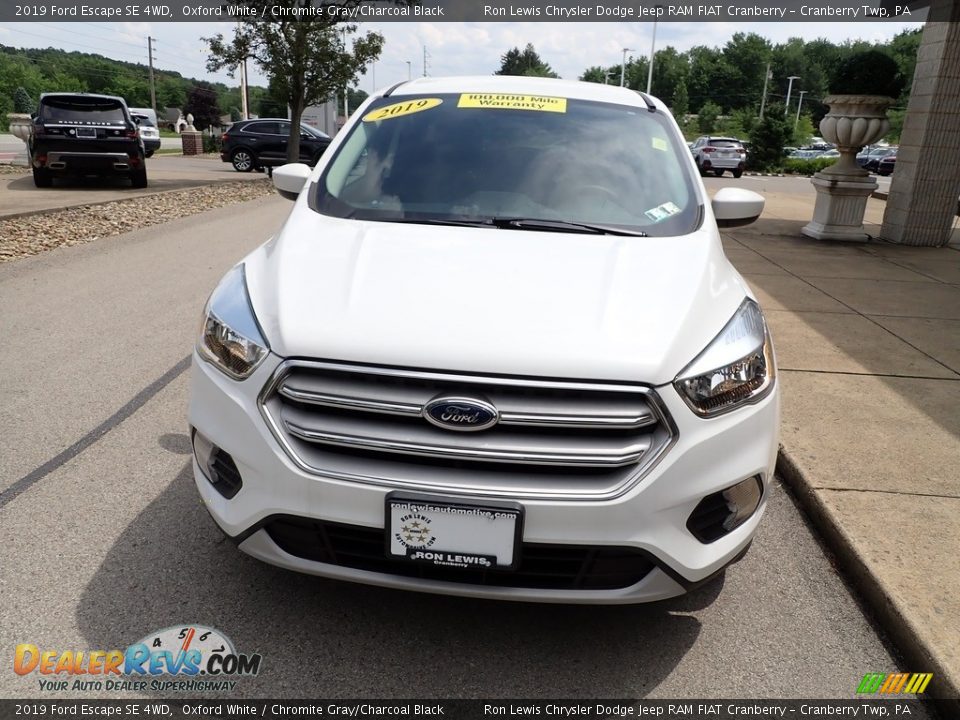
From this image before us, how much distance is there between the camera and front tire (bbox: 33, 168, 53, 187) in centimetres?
1540

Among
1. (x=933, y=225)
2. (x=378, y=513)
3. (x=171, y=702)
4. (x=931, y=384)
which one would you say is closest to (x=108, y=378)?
(x=171, y=702)

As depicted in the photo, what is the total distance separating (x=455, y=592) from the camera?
7.22ft

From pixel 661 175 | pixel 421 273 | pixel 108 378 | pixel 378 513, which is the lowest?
pixel 108 378

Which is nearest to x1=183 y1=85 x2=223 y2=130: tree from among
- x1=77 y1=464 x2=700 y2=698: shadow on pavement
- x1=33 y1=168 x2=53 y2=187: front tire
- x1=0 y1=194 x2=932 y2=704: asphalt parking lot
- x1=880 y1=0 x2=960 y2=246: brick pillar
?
x1=33 y1=168 x2=53 y2=187: front tire

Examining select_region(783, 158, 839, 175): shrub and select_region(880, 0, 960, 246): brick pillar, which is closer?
select_region(880, 0, 960, 246): brick pillar

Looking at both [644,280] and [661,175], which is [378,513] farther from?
[661,175]

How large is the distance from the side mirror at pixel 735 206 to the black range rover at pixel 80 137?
49.0 feet

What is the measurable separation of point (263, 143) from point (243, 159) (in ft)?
3.19

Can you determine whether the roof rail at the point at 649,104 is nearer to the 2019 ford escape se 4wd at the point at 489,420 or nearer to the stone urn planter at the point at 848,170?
the 2019 ford escape se 4wd at the point at 489,420

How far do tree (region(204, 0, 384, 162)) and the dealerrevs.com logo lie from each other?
20.2 m

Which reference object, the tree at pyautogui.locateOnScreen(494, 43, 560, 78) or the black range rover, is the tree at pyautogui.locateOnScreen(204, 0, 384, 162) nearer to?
the black range rover

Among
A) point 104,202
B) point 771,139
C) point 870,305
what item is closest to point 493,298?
point 870,305

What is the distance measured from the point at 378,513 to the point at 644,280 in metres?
1.15

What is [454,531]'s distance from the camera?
2096mm
